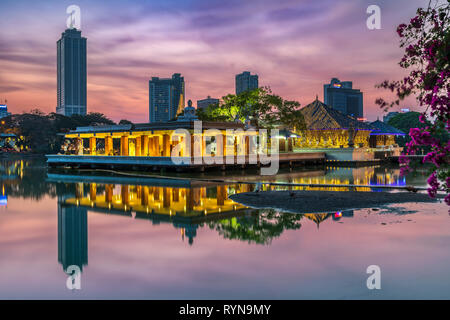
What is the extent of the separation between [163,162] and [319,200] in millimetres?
19835

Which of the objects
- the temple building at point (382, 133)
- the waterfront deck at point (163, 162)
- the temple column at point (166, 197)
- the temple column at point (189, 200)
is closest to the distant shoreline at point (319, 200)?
the temple column at point (189, 200)

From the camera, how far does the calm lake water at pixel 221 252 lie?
6922 mm

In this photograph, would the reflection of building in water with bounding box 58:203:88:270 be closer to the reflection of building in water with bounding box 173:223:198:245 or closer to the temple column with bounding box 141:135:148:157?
the reflection of building in water with bounding box 173:223:198:245

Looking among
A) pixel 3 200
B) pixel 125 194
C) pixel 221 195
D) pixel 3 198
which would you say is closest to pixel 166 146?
pixel 125 194

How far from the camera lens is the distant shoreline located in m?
14.9

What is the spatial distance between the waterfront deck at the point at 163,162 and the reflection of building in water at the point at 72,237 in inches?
651

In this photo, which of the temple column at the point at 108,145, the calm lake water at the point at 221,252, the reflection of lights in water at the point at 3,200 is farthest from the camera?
the temple column at the point at 108,145

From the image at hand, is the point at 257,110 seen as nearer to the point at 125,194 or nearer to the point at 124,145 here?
the point at 124,145

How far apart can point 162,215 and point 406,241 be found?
306 inches

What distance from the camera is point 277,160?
4247 cm

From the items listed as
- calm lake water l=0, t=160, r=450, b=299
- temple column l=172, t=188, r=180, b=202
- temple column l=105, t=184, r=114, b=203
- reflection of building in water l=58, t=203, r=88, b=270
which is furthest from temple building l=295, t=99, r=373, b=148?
reflection of building in water l=58, t=203, r=88, b=270

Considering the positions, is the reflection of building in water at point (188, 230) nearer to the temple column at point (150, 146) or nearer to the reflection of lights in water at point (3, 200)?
the reflection of lights in water at point (3, 200)
